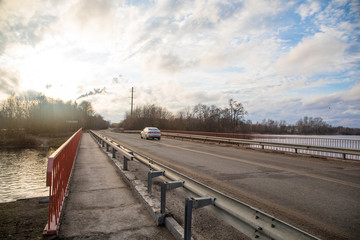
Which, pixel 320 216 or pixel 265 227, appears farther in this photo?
pixel 320 216

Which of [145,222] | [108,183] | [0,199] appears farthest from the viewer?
[0,199]

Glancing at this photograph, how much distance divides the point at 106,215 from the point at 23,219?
137 cm

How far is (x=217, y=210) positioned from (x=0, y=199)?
8.09m

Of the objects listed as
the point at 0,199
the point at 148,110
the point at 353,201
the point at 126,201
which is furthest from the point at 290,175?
the point at 148,110

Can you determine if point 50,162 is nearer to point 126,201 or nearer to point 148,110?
point 126,201

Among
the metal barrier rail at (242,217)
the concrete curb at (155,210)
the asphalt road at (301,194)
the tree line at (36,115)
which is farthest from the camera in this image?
the tree line at (36,115)

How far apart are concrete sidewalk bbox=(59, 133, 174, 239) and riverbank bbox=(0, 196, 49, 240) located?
14.0 inches

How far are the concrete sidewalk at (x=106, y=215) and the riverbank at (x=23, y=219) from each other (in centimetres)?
36

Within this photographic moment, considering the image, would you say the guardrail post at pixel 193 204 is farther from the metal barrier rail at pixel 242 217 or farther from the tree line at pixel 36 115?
the tree line at pixel 36 115

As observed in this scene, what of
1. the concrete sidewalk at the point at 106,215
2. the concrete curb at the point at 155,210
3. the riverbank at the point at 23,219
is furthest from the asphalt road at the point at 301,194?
the riverbank at the point at 23,219

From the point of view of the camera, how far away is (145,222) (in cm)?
343

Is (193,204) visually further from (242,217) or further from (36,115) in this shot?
(36,115)

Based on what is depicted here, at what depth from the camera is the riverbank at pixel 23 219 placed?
3.07m

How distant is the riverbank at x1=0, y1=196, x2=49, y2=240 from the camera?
10.1 feet
